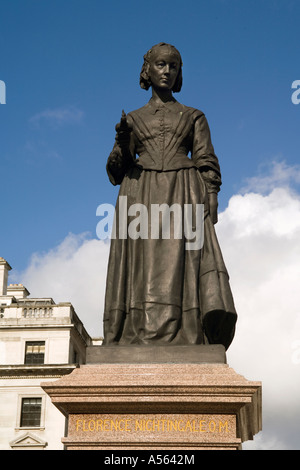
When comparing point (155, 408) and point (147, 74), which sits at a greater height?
point (147, 74)

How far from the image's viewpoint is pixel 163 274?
11.0 metres

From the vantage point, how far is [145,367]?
9852 millimetres

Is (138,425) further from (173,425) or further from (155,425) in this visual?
(173,425)

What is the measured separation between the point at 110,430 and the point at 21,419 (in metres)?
39.3

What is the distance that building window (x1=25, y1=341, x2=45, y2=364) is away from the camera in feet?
158

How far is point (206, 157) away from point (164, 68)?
168cm

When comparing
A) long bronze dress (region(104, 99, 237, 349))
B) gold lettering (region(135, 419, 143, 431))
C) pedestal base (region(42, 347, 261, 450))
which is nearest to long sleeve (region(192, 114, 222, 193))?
long bronze dress (region(104, 99, 237, 349))

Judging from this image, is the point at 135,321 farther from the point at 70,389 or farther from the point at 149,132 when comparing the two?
the point at 149,132

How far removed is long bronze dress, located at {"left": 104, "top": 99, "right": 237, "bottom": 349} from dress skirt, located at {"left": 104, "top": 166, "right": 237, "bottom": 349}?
0.05 feet

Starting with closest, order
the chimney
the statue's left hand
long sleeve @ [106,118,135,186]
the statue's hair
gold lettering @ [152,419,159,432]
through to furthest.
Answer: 1. gold lettering @ [152,419,159,432]
2. the statue's left hand
3. long sleeve @ [106,118,135,186]
4. the statue's hair
5. the chimney

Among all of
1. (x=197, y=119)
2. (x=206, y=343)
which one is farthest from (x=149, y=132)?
(x=206, y=343)

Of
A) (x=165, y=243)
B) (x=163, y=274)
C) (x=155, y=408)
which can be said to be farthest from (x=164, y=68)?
(x=155, y=408)

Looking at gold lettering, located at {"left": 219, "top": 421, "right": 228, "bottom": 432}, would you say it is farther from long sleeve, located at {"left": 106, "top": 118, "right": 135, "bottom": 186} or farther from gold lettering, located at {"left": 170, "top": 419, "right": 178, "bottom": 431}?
long sleeve, located at {"left": 106, "top": 118, "right": 135, "bottom": 186}

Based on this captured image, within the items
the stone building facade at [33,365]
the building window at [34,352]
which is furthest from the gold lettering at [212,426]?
the building window at [34,352]
